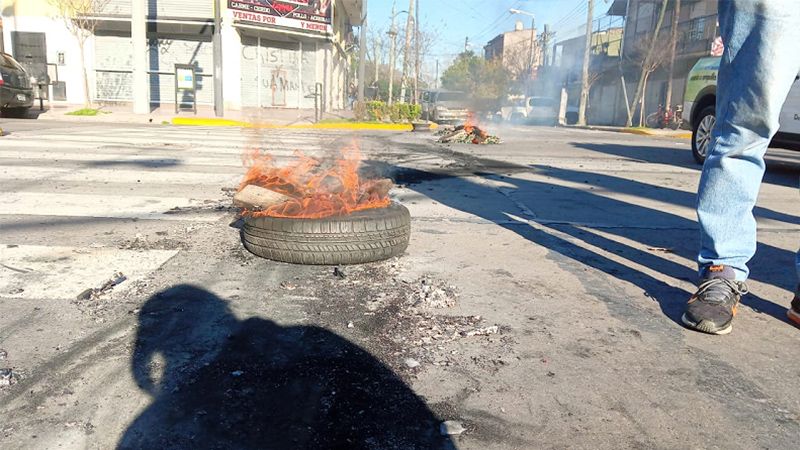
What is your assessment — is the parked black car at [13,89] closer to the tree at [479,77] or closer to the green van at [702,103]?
the green van at [702,103]

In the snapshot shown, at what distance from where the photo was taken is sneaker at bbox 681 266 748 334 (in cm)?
244

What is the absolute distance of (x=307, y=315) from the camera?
8.32ft

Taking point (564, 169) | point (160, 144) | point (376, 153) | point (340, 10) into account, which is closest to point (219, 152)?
point (160, 144)

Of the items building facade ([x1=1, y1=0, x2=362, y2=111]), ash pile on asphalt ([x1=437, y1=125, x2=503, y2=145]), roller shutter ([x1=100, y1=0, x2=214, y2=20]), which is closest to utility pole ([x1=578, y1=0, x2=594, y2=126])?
building facade ([x1=1, y1=0, x2=362, y2=111])

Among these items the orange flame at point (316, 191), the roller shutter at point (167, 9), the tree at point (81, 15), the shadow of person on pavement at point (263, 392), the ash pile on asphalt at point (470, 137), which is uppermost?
the roller shutter at point (167, 9)

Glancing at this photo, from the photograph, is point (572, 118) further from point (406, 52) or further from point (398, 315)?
point (398, 315)

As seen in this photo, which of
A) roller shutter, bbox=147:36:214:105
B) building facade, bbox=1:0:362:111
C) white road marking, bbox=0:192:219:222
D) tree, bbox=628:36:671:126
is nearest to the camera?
white road marking, bbox=0:192:219:222

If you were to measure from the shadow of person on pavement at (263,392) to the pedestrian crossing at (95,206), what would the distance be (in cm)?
90

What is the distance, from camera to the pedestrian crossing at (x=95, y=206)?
121 inches

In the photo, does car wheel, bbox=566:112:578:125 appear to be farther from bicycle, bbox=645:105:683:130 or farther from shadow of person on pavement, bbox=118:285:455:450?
shadow of person on pavement, bbox=118:285:455:450

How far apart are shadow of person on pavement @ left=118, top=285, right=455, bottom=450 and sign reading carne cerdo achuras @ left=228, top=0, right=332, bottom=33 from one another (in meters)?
24.6

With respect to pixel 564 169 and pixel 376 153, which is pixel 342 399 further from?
pixel 376 153

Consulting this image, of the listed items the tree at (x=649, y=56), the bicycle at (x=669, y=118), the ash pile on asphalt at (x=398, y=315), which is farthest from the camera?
the tree at (x=649, y=56)

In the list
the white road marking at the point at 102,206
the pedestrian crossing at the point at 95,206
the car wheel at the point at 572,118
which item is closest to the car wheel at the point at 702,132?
the pedestrian crossing at the point at 95,206
